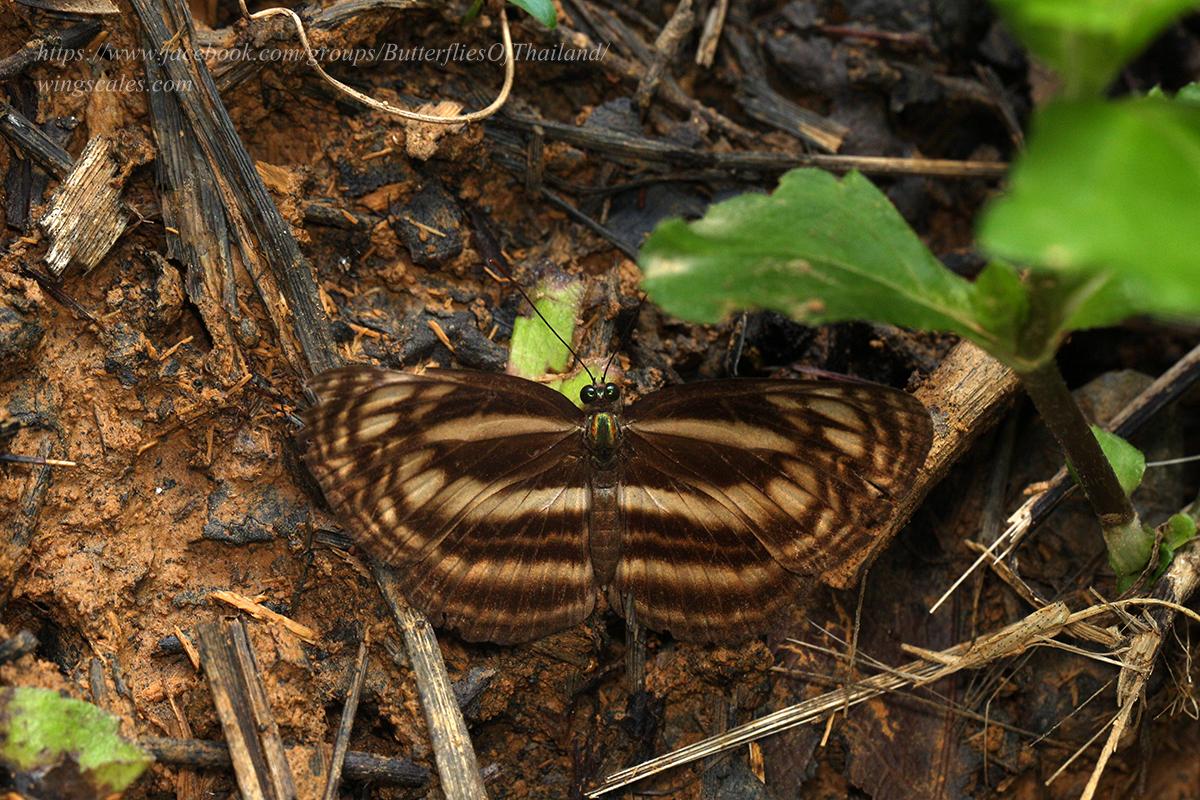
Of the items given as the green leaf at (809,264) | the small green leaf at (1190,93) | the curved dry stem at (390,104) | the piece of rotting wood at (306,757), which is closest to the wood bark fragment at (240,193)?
the curved dry stem at (390,104)

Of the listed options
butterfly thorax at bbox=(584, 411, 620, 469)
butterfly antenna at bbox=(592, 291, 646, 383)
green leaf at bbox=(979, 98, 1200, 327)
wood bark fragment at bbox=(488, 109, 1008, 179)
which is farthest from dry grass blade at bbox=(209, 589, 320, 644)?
green leaf at bbox=(979, 98, 1200, 327)

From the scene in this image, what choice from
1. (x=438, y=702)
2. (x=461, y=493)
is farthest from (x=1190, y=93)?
(x=438, y=702)

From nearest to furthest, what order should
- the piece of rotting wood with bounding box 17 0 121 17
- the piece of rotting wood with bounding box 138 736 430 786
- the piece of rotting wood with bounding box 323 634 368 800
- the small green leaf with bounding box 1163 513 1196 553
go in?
the piece of rotting wood with bounding box 138 736 430 786, the piece of rotting wood with bounding box 323 634 368 800, the small green leaf with bounding box 1163 513 1196 553, the piece of rotting wood with bounding box 17 0 121 17

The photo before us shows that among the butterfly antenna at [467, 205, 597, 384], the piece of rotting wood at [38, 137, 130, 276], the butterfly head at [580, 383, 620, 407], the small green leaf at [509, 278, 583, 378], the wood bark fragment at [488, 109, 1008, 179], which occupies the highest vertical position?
the piece of rotting wood at [38, 137, 130, 276]

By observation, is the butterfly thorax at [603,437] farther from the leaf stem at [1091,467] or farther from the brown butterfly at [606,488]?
the leaf stem at [1091,467]

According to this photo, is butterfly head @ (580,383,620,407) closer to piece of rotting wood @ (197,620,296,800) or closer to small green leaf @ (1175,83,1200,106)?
piece of rotting wood @ (197,620,296,800)

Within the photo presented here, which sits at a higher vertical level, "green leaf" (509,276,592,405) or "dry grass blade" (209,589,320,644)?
"green leaf" (509,276,592,405)
